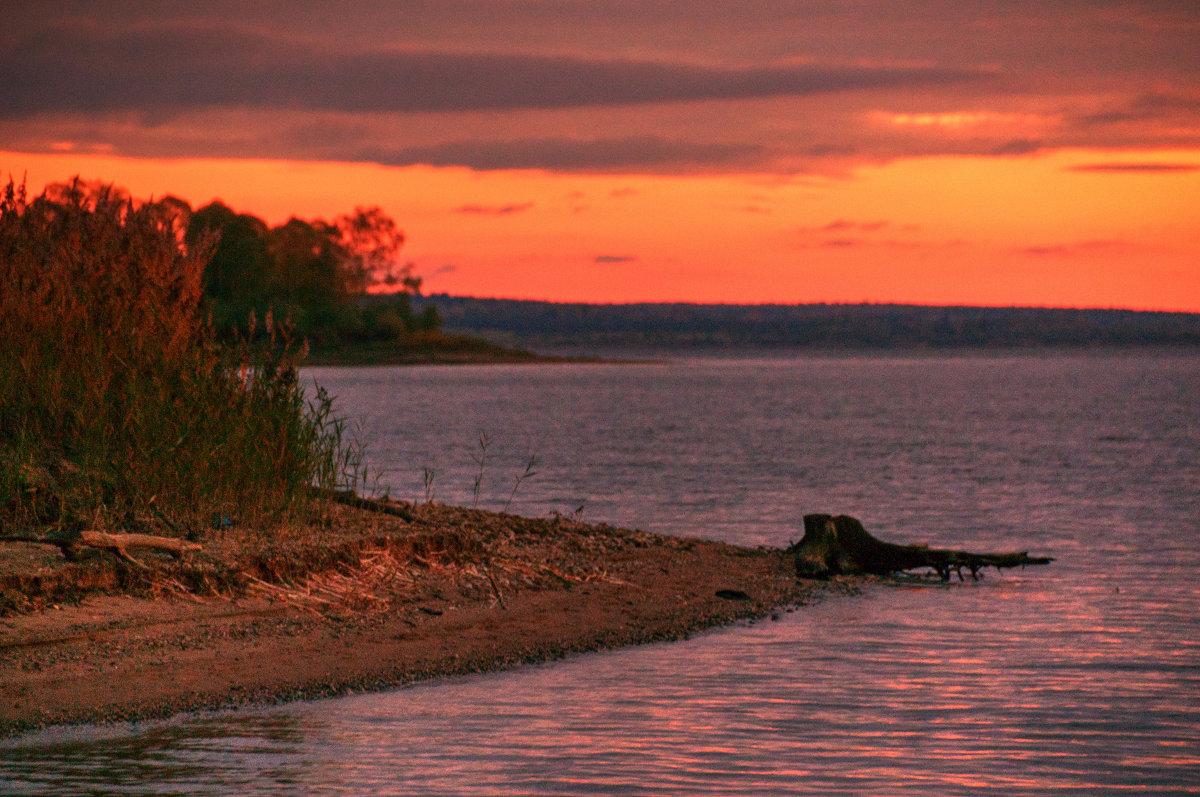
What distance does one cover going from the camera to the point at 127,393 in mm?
13906

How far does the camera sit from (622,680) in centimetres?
1258

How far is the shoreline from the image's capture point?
11.2 metres

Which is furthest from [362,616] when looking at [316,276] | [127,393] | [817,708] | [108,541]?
[316,276]

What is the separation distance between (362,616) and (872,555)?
8.50 metres

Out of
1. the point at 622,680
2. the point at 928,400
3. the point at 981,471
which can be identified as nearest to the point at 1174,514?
the point at 981,471

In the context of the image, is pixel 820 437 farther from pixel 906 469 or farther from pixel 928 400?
pixel 928 400

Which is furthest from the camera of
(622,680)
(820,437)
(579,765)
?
(820,437)

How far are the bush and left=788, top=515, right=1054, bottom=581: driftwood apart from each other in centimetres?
732

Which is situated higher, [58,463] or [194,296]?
[194,296]

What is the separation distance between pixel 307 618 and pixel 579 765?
444cm

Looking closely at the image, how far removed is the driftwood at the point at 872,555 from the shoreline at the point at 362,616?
760 mm

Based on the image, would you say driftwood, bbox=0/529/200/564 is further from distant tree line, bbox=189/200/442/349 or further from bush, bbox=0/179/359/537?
distant tree line, bbox=189/200/442/349

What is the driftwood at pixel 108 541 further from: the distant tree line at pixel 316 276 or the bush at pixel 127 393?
the distant tree line at pixel 316 276

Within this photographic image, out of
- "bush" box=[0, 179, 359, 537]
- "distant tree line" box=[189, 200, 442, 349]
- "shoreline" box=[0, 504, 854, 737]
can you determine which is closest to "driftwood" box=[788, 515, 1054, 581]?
"shoreline" box=[0, 504, 854, 737]
